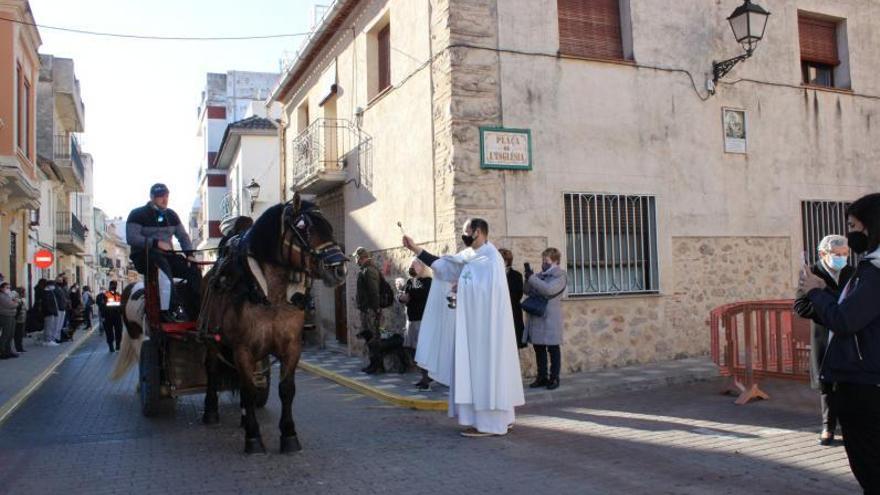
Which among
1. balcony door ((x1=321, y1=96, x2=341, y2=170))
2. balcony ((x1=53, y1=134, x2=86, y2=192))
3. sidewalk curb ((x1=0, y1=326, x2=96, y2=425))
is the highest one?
balcony ((x1=53, y1=134, x2=86, y2=192))

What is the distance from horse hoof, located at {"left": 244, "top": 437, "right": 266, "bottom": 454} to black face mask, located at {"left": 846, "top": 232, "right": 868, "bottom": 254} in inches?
185

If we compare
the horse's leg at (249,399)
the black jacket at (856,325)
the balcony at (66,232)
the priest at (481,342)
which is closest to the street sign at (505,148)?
the priest at (481,342)

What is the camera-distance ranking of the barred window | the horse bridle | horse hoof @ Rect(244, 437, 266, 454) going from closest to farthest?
the horse bridle
horse hoof @ Rect(244, 437, 266, 454)
the barred window

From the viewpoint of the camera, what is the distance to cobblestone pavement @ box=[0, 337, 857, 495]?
5.23 metres

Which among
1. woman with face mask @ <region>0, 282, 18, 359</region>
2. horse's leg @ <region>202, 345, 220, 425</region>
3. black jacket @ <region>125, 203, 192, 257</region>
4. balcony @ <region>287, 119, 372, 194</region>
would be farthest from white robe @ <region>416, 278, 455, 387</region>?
woman with face mask @ <region>0, 282, 18, 359</region>

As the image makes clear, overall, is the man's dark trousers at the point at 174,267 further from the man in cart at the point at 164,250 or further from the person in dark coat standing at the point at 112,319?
the person in dark coat standing at the point at 112,319

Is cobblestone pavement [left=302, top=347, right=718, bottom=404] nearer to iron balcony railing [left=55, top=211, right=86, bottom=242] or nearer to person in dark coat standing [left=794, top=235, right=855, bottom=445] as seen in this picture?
person in dark coat standing [left=794, top=235, right=855, bottom=445]

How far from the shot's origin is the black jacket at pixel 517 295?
928cm

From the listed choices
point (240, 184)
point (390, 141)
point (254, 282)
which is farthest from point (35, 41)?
point (254, 282)

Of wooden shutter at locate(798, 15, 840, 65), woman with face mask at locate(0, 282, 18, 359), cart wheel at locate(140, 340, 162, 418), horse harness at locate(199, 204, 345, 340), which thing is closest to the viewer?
horse harness at locate(199, 204, 345, 340)

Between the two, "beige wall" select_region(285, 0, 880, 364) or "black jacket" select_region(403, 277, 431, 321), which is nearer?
"black jacket" select_region(403, 277, 431, 321)

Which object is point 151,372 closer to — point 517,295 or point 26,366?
point 517,295

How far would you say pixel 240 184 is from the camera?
2783cm

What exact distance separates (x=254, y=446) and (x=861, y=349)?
4632 millimetres
